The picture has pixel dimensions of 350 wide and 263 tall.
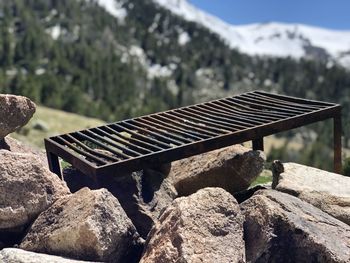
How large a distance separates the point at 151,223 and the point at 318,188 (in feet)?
7.16

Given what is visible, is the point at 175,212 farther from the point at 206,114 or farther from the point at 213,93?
the point at 213,93

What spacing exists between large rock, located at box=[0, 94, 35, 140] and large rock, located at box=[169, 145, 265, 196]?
227cm

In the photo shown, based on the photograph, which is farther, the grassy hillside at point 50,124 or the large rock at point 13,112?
the grassy hillside at point 50,124

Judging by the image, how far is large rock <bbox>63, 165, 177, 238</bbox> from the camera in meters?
7.61

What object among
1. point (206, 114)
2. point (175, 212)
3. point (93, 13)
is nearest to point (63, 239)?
point (175, 212)

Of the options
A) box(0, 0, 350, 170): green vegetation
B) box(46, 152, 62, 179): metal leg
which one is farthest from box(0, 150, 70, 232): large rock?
box(0, 0, 350, 170): green vegetation

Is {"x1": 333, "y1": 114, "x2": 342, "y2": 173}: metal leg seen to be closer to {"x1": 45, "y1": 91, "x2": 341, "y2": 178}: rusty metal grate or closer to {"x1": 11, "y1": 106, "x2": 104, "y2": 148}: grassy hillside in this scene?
{"x1": 45, "y1": 91, "x2": 341, "y2": 178}: rusty metal grate

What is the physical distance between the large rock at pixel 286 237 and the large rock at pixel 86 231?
122 centimetres

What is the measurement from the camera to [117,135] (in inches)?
359

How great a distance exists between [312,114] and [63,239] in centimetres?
440

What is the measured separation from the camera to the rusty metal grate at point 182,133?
7760 mm

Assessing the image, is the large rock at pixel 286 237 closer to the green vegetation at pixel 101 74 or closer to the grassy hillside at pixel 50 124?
the grassy hillside at pixel 50 124

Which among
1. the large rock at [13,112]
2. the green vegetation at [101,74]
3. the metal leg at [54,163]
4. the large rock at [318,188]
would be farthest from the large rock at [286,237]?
the green vegetation at [101,74]

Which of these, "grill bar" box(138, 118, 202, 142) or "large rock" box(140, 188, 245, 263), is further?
"grill bar" box(138, 118, 202, 142)
